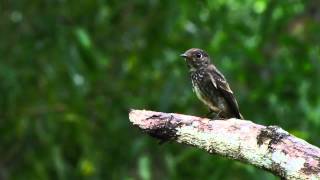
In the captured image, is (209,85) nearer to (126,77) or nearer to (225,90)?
(225,90)

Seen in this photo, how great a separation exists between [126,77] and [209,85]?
2.72 meters

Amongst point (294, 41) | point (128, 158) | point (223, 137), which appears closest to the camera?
point (223, 137)

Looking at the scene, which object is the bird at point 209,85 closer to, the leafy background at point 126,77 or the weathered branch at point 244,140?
the weathered branch at point 244,140

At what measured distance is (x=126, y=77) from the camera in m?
8.10

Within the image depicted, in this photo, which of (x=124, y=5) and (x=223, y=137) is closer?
(x=223, y=137)

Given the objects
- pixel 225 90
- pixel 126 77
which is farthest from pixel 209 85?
pixel 126 77

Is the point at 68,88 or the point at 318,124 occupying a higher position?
the point at 318,124

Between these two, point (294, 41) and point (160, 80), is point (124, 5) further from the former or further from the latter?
point (294, 41)

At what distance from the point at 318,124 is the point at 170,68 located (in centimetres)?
124

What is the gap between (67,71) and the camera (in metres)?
7.68

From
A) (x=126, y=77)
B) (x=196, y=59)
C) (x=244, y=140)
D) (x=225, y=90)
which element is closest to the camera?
(x=244, y=140)

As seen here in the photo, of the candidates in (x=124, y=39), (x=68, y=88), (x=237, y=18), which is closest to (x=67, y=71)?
(x=68, y=88)

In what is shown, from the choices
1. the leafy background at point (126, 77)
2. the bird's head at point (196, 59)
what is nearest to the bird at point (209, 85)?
the bird's head at point (196, 59)

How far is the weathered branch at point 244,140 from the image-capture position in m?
3.95
